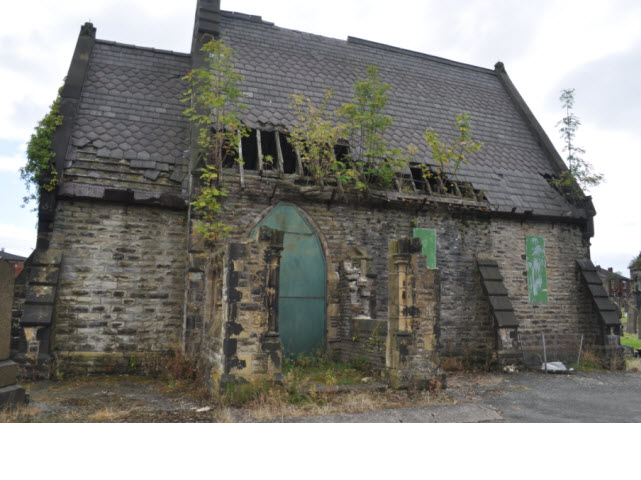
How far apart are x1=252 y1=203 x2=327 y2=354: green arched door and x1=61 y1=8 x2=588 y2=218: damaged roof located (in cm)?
268

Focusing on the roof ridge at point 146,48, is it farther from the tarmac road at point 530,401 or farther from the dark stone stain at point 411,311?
the tarmac road at point 530,401

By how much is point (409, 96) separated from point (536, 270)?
7.13 metres

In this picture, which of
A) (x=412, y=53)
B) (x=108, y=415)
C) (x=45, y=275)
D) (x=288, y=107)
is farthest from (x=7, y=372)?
(x=412, y=53)

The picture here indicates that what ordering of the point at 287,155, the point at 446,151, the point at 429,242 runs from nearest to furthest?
1. the point at 287,155
2. the point at 429,242
3. the point at 446,151

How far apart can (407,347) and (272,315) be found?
8.39 feet

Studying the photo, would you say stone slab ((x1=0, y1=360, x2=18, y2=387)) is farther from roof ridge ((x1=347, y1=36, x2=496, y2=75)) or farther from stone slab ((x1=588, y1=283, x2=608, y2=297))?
roof ridge ((x1=347, y1=36, x2=496, y2=75))

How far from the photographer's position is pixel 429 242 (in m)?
13.2

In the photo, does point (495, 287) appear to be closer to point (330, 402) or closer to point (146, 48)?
point (330, 402)

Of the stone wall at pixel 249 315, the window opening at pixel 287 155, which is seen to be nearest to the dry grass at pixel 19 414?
the stone wall at pixel 249 315

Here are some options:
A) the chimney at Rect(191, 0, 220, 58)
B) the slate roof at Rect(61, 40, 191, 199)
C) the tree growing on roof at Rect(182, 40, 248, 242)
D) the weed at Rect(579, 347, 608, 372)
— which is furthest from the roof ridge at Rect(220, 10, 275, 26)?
the weed at Rect(579, 347, 608, 372)

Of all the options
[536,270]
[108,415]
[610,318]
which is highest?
[536,270]

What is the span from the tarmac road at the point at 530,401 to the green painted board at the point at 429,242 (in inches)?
127

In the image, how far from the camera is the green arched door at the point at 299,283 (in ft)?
37.7

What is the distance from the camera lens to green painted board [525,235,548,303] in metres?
14.3
